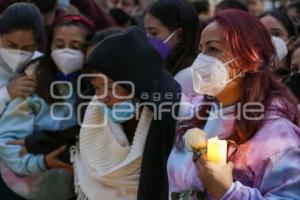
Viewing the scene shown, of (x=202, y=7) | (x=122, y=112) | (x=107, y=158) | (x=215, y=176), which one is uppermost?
(x=215, y=176)

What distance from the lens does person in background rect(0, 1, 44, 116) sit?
3695 millimetres

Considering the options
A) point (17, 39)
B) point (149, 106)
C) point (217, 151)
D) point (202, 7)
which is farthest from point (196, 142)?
point (202, 7)

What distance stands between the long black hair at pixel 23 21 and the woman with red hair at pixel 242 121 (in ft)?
4.65

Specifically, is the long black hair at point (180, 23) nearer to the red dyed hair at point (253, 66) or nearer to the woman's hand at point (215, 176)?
the red dyed hair at point (253, 66)

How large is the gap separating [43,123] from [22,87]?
0.22 m

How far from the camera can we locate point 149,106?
2.88 metres

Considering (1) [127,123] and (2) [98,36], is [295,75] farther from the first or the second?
(2) [98,36]

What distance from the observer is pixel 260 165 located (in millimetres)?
2287

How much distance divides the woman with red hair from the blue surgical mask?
458mm

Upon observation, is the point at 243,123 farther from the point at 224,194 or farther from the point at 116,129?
the point at 116,129

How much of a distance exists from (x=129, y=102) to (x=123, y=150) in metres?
0.23

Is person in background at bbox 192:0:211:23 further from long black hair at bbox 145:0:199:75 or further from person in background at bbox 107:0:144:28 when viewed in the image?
long black hair at bbox 145:0:199:75

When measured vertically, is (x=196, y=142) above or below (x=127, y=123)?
above

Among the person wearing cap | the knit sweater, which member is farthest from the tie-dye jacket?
the knit sweater
